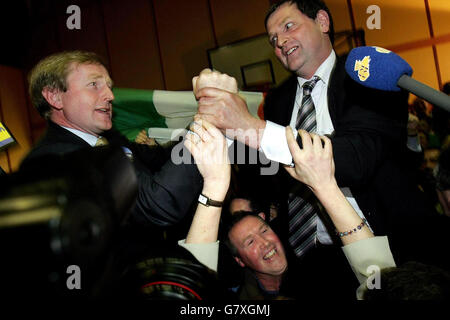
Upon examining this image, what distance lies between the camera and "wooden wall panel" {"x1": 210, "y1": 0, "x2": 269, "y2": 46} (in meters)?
4.35

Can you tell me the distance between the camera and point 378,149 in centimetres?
118

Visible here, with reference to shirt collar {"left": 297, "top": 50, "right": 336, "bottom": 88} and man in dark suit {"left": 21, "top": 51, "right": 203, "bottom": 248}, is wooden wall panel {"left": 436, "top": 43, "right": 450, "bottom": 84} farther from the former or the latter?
man in dark suit {"left": 21, "top": 51, "right": 203, "bottom": 248}

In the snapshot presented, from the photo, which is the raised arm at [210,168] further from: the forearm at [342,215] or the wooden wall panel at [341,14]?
the wooden wall panel at [341,14]

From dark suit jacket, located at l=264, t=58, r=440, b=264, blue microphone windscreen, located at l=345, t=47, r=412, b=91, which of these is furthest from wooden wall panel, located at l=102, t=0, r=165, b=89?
blue microphone windscreen, located at l=345, t=47, r=412, b=91

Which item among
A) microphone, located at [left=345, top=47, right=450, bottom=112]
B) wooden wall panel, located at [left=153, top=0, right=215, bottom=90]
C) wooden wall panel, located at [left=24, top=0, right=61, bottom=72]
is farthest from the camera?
wooden wall panel, located at [left=24, top=0, right=61, bottom=72]

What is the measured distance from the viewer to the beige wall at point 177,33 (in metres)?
3.72

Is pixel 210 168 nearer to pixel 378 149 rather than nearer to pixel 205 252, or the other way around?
pixel 205 252

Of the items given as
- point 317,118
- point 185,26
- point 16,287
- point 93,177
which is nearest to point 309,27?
point 317,118

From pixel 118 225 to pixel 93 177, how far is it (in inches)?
2.5

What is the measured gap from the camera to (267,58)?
13.9ft

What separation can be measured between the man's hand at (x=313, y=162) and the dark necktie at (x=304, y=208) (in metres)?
0.50

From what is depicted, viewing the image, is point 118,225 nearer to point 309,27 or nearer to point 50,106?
point 50,106

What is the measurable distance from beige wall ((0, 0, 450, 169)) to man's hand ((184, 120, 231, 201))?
11.3ft

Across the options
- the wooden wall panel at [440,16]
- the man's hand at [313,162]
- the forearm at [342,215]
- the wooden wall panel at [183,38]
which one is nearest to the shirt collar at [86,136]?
the man's hand at [313,162]
